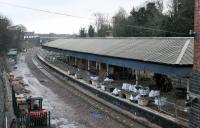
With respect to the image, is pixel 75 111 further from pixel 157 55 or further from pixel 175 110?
pixel 175 110

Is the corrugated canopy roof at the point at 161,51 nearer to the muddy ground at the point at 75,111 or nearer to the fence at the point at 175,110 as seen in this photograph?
the fence at the point at 175,110

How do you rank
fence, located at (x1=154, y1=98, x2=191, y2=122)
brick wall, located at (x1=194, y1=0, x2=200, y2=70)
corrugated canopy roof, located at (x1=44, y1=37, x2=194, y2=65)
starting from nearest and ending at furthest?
brick wall, located at (x1=194, y1=0, x2=200, y2=70), fence, located at (x1=154, y1=98, x2=191, y2=122), corrugated canopy roof, located at (x1=44, y1=37, x2=194, y2=65)

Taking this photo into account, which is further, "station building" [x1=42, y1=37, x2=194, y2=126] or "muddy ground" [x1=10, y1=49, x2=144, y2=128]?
"muddy ground" [x1=10, y1=49, x2=144, y2=128]

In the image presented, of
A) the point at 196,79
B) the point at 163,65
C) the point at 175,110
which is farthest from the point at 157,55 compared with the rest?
the point at 196,79

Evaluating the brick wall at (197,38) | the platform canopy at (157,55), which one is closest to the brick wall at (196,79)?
the brick wall at (197,38)

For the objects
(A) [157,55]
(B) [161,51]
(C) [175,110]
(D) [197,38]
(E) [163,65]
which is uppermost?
(D) [197,38]

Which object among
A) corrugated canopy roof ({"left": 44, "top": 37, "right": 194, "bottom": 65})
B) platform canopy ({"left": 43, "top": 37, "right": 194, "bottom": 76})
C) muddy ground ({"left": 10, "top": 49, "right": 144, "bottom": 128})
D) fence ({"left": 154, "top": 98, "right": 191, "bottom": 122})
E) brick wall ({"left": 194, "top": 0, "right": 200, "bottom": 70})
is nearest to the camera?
brick wall ({"left": 194, "top": 0, "right": 200, "bottom": 70})

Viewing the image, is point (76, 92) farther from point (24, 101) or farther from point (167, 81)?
point (24, 101)

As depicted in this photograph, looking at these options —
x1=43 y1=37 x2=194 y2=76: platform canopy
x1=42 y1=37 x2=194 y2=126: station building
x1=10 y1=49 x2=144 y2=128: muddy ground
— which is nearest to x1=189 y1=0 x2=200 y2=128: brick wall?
x1=42 y1=37 x2=194 y2=126: station building

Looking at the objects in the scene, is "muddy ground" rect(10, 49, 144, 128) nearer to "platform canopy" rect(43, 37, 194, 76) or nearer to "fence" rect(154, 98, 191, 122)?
"fence" rect(154, 98, 191, 122)

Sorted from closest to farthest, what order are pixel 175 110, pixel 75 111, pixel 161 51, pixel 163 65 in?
pixel 175 110
pixel 163 65
pixel 75 111
pixel 161 51

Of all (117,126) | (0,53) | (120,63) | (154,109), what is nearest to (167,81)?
(120,63)

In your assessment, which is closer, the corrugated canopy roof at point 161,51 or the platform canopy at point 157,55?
the platform canopy at point 157,55

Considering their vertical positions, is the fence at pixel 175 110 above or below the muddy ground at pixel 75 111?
above
